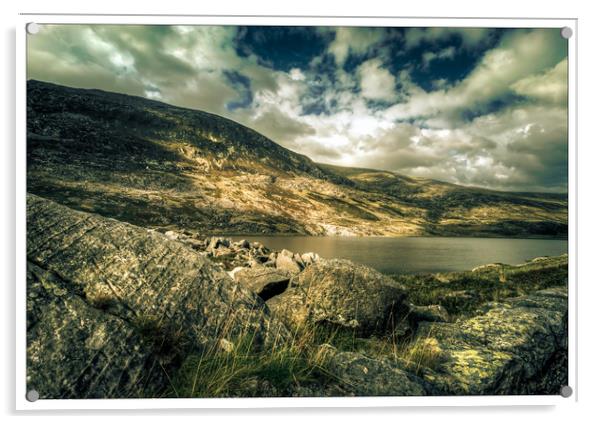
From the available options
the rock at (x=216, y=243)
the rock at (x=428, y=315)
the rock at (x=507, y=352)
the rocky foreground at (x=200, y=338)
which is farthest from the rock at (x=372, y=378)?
the rock at (x=216, y=243)

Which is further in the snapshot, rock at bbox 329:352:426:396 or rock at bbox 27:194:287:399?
rock at bbox 329:352:426:396

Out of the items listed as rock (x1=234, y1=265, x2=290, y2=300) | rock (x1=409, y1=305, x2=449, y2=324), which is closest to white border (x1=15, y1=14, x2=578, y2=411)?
rock (x1=409, y1=305, x2=449, y2=324)

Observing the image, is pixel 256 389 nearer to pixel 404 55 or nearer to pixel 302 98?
pixel 302 98

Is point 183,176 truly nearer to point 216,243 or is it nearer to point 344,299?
point 216,243

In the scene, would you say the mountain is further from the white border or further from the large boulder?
the large boulder

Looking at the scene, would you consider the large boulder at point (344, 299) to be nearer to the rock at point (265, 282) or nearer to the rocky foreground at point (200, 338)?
the rocky foreground at point (200, 338)
